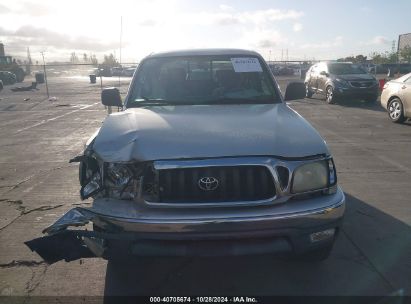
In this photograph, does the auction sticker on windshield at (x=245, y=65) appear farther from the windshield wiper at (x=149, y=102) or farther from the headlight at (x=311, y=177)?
the headlight at (x=311, y=177)

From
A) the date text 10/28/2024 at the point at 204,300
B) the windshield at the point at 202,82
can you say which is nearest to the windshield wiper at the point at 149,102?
the windshield at the point at 202,82

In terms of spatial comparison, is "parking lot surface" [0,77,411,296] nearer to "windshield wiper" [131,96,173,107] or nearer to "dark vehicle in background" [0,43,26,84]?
"windshield wiper" [131,96,173,107]

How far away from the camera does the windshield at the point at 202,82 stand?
160 inches

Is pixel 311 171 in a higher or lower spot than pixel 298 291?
higher

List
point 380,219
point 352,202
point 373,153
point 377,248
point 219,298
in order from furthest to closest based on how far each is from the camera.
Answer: point 373,153, point 352,202, point 380,219, point 377,248, point 219,298

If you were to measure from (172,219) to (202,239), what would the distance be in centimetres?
23

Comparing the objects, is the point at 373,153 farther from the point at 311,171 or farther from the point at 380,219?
the point at 311,171

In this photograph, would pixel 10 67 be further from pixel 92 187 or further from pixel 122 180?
pixel 122 180

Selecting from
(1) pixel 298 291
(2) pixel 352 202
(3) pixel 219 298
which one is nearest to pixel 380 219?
(2) pixel 352 202

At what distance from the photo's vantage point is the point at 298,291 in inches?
118

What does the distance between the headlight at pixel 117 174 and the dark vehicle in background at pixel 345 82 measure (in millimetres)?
13736

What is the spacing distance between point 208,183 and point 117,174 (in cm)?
66

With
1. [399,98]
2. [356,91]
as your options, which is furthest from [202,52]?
[356,91]

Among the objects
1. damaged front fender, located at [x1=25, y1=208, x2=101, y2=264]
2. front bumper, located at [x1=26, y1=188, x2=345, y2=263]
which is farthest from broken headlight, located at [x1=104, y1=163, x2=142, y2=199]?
damaged front fender, located at [x1=25, y1=208, x2=101, y2=264]
